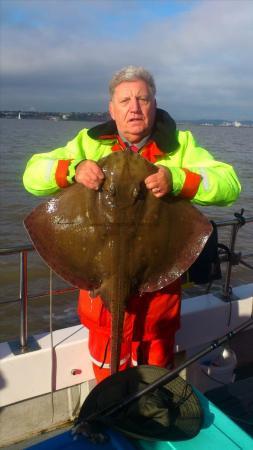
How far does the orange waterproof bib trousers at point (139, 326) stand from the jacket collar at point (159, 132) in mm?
984

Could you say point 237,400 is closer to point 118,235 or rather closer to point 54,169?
point 118,235

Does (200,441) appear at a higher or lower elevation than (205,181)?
lower

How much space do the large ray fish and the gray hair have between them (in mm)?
563

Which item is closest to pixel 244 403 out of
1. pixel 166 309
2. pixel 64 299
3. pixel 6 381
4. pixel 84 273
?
pixel 166 309

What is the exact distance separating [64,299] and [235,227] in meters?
A: 6.04

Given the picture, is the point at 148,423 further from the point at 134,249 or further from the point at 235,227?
the point at 235,227

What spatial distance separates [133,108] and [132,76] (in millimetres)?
210

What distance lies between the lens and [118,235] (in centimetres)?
275

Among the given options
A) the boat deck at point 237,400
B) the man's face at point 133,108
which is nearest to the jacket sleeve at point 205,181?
the man's face at point 133,108

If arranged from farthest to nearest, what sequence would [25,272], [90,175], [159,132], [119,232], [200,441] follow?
[25,272]
[159,132]
[119,232]
[90,175]
[200,441]

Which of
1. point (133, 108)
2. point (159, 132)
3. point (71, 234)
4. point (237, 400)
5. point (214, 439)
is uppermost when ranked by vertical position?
point (133, 108)

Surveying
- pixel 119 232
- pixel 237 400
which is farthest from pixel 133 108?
pixel 237 400

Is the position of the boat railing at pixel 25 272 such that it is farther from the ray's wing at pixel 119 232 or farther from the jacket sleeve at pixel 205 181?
the jacket sleeve at pixel 205 181

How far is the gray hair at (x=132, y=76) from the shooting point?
289 centimetres
